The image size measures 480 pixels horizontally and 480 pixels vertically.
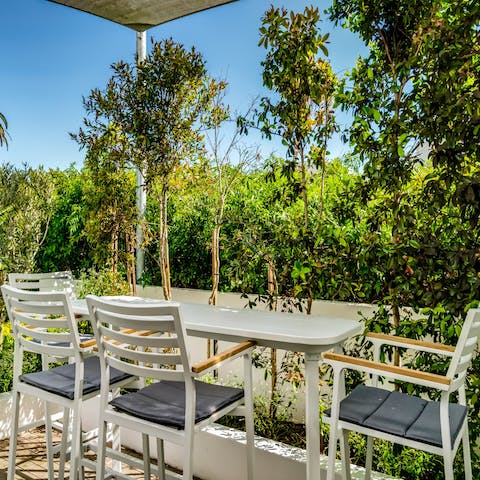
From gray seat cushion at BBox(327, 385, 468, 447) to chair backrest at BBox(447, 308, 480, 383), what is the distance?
0.62 ft

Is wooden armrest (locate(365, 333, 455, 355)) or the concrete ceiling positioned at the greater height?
the concrete ceiling

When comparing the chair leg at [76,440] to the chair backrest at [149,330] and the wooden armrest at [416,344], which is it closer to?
the chair backrest at [149,330]

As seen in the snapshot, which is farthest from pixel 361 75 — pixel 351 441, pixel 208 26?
pixel 208 26

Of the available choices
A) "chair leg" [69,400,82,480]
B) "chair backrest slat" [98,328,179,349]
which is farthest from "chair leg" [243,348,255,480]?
"chair leg" [69,400,82,480]

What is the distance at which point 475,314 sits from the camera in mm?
1692

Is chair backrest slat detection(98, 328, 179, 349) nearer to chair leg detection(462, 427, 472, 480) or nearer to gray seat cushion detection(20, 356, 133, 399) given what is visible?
gray seat cushion detection(20, 356, 133, 399)

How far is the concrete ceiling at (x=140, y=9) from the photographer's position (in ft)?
14.1

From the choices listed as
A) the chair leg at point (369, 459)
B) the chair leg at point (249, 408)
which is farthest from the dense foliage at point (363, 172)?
the chair leg at point (249, 408)

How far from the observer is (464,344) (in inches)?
65.4

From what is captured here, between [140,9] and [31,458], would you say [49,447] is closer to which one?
[31,458]

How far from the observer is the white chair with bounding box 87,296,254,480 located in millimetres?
1706

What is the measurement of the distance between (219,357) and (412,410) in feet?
2.62

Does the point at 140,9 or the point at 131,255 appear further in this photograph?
the point at 131,255

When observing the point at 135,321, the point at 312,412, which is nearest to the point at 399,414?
the point at 312,412
